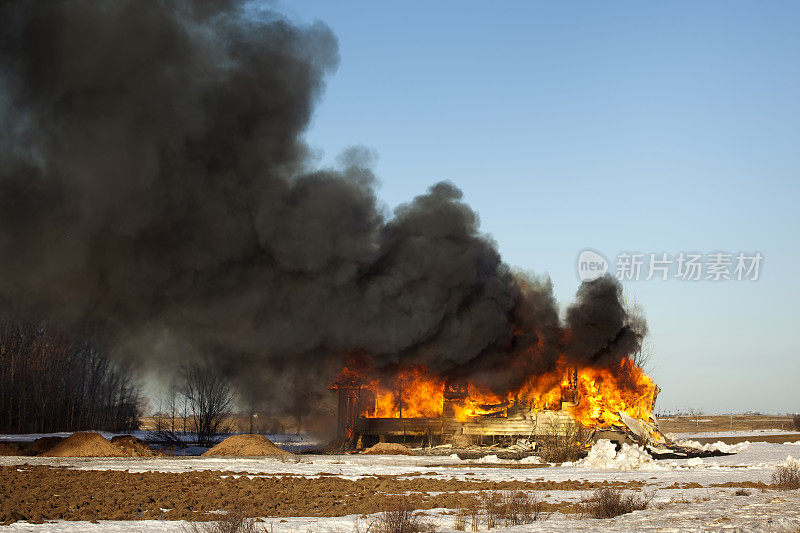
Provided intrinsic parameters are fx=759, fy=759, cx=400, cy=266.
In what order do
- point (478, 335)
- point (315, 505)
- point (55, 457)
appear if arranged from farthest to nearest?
point (478, 335), point (55, 457), point (315, 505)

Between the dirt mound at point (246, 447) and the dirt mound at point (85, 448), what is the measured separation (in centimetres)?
462

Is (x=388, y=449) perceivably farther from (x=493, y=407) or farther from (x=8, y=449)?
(x=8, y=449)

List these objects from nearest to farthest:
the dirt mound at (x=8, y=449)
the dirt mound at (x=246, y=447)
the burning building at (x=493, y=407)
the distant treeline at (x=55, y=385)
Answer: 1. the dirt mound at (x=8, y=449)
2. the dirt mound at (x=246, y=447)
3. the burning building at (x=493, y=407)
4. the distant treeline at (x=55, y=385)

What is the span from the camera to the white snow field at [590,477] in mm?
14383

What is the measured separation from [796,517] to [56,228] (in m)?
33.3

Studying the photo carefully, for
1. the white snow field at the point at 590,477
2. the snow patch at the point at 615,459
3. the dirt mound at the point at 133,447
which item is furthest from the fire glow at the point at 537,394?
the dirt mound at the point at 133,447

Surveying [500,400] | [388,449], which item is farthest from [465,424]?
[388,449]

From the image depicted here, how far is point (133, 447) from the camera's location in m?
38.5

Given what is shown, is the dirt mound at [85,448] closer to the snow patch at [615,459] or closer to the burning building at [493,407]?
the burning building at [493,407]

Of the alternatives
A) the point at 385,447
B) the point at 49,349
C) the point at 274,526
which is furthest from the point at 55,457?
the point at 49,349

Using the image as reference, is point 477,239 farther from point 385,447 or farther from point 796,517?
point 796,517

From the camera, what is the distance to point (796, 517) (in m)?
14.2

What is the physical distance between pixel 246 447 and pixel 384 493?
19.4 m

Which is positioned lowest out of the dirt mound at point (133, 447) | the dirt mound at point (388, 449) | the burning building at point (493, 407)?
the dirt mound at point (388, 449)
